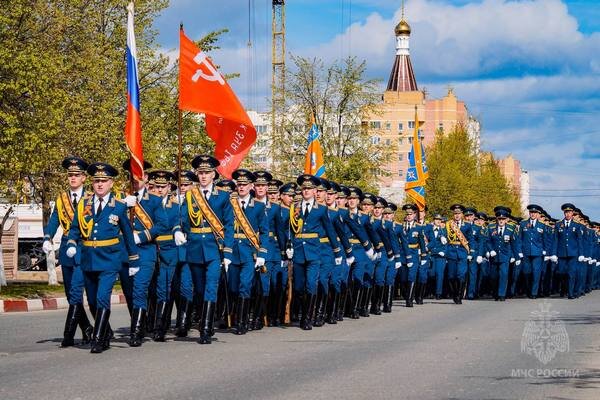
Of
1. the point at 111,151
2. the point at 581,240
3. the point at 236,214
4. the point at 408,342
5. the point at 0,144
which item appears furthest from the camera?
the point at 111,151

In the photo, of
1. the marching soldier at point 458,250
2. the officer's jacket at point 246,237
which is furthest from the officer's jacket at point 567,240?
the officer's jacket at point 246,237

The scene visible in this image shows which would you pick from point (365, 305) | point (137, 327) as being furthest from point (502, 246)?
point (137, 327)

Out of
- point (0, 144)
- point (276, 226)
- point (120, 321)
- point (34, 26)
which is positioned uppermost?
Answer: point (34, 26)

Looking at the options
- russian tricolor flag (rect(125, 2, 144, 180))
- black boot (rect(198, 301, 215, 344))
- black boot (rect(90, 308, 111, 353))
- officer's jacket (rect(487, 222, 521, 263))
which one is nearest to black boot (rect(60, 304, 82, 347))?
black boot (rect(90, 308, 111, 353))

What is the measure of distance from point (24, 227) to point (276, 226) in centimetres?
4747

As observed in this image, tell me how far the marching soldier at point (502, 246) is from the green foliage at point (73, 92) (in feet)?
33.8

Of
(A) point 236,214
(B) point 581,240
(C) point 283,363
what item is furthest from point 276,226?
(B) point 581,240

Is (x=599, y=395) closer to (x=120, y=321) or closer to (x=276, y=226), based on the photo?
(x=276, y=226)

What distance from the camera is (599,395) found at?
9992 mm

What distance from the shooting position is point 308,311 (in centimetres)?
1703

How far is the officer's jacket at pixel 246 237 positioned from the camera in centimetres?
1582

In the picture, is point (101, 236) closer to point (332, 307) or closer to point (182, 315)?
point (182, 315)

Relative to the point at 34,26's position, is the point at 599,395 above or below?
below

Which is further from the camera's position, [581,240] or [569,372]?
[581,240]
